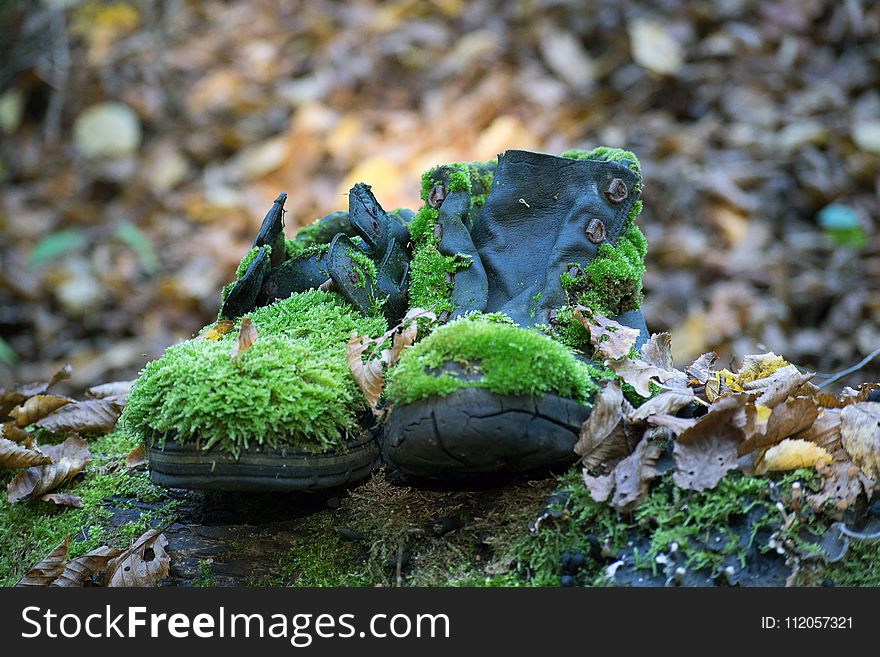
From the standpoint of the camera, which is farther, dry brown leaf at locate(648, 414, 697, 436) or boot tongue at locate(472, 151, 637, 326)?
boot tongue at locate(472, 151, 637, 326)

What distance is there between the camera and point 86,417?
9.11 ft

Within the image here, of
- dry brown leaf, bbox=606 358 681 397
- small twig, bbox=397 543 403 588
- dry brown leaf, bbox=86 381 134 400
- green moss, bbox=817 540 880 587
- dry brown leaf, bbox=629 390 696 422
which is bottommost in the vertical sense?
green moss, bbox=817 540 880 587

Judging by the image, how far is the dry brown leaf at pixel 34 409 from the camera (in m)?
2.70

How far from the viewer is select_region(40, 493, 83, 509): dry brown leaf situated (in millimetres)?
2326

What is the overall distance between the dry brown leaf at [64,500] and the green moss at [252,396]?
0.47 m

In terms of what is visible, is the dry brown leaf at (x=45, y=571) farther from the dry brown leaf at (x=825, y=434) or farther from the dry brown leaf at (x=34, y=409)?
the dry brown leaf at (x=825, y=434)

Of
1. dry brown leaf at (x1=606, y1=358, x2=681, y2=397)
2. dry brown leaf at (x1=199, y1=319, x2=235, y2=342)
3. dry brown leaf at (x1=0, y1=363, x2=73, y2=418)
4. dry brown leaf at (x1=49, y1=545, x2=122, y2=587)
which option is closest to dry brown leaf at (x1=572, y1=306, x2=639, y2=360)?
dry brown leaf at (x1=606, y1=358, x2=681, y2=397)

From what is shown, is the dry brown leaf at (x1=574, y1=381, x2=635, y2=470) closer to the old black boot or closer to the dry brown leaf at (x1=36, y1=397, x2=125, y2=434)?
the old black boot

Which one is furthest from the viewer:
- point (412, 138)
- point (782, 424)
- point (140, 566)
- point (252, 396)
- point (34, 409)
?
point (412, 138)

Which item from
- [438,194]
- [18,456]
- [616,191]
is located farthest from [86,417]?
[616,191]

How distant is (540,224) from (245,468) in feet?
3.60

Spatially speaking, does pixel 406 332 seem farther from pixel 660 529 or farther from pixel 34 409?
pixel 34 409

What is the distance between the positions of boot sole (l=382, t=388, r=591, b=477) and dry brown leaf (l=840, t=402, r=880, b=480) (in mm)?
528

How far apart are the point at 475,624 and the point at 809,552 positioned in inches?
25.4
